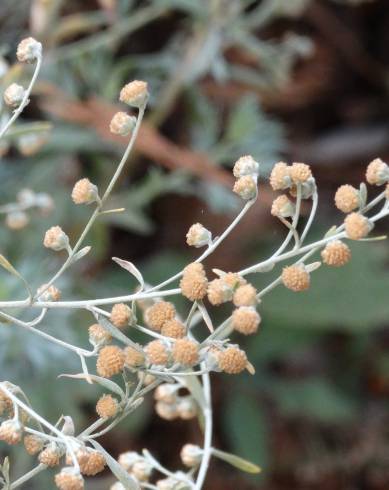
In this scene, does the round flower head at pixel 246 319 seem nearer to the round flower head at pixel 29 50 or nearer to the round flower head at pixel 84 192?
the round flower head at pixel 84 192

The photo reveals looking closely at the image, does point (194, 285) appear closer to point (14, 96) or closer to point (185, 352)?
point (185, 352)

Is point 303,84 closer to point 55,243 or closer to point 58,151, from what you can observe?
point 58,151

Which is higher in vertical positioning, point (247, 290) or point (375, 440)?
point (247, 290)

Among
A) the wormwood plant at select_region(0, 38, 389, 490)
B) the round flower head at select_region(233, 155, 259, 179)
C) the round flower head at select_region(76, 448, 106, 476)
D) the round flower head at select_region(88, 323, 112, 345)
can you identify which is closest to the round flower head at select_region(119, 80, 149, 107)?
the wormwood plant at select_region(0, 38, 389, 490)

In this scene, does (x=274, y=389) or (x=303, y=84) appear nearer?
(x=274, y=389)

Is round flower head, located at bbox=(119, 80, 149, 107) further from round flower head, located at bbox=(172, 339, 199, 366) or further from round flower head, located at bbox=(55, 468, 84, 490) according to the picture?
round flower head, located at bbox=(55, 468, 84, 490)

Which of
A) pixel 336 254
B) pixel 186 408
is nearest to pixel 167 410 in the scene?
pixel 186 408

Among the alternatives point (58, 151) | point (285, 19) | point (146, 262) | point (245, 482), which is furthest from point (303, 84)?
point (245, 482)
